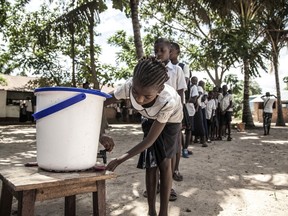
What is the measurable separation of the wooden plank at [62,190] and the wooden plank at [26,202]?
0.04 metres

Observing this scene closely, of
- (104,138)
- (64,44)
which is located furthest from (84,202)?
(64,44)

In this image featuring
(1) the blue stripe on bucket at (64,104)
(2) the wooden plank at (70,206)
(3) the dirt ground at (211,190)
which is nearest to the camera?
(1) the blue stripe on bucket at (64,104)

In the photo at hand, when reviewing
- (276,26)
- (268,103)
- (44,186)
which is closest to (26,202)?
(44,186)

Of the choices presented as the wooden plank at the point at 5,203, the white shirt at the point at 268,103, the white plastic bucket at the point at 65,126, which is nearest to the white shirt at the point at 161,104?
the white plastic bucket at the point at 65,126

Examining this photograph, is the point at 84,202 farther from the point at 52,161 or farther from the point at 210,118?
the point at 210,118

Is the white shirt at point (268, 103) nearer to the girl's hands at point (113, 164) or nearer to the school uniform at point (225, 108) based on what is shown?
the school uniform at point (225, 108)

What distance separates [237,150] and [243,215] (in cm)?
408

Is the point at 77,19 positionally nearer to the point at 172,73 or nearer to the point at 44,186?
the point at 172,73

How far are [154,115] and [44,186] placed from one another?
94 cm

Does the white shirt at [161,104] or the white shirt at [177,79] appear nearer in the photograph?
the white shirt at [161,104]

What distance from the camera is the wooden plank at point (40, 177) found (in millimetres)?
1645

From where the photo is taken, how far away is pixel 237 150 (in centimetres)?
654

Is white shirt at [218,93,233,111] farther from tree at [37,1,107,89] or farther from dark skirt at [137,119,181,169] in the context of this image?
dark skirt at [137,119,181,169]

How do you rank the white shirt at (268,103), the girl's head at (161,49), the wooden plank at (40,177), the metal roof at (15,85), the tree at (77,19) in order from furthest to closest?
the metal roof at (15,85) < the white shirt at (268,103) < the tree at (77,19) < the girl's head at (161,49) < the wooden plank at (40,177)
